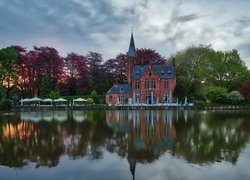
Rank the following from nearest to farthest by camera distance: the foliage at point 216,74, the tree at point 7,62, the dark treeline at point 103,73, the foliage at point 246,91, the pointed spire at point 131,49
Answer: the foliage at point 246,91
the tree at point 7,62
the dark treeline at point 103,73
the foliage at point 216,74
the pointed spire at point 131,49

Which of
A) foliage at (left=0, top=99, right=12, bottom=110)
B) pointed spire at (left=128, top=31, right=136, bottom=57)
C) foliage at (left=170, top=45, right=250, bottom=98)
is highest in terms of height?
pointed spire at (left=128, top=31, right=136, bottom=57)

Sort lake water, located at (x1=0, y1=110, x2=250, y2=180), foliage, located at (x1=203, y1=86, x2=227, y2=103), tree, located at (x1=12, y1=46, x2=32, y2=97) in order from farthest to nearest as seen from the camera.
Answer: tree, located at (x1=12, y1=46, x2=32, y2=97), foliage, located at (x1=203, y1=86, x2=227, y2=103), lake water, located at (x1=0, y1=110, x2=250, y2=180)

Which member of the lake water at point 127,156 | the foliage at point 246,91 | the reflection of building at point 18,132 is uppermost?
the foliage at point 246,91

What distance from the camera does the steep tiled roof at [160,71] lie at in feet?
180

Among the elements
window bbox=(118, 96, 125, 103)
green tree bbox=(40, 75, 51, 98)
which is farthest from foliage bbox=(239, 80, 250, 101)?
green tree bbox=(40, 75, 51, 98)

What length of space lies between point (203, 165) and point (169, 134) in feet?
21.9

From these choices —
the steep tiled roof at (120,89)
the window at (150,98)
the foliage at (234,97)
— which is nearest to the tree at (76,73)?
the steep tiled roof at (120,89)

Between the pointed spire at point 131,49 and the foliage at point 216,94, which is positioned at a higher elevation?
the pointed spire at point 131,49

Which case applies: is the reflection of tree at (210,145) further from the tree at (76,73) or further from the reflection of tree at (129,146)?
the tree at (76,73)

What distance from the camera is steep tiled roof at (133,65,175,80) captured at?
5472 cm

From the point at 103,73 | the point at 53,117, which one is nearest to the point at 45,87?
the point at 103,73

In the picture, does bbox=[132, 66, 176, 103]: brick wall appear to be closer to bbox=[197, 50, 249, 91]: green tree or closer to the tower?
the tower

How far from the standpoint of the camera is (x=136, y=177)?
27.3 ft

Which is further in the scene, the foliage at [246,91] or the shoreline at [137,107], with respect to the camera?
the foliage at [246,91]
